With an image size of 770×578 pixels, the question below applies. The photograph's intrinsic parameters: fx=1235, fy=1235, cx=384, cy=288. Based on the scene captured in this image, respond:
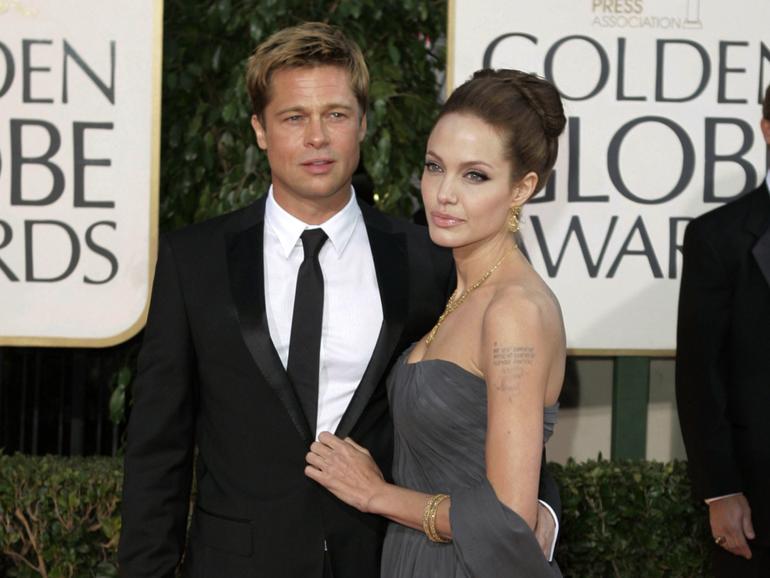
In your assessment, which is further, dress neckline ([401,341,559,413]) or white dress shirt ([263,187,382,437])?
white dress shirt ([263,187,382,437])

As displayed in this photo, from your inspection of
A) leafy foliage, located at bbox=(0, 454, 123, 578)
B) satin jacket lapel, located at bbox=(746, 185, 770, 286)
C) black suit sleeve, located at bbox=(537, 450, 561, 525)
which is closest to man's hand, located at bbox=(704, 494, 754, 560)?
satin jacket lapel, located at bbox=(746, 185, 770, 286)

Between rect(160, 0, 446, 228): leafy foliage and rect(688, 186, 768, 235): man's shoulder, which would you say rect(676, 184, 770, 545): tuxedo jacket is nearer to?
rect(688, 186, 768, 235): man's shoulder

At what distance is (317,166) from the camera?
8.54ft

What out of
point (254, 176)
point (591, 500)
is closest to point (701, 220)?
point (591, 500)

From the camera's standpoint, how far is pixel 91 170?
4.10 meters

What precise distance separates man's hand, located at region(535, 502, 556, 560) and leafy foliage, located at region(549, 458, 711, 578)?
1917mm

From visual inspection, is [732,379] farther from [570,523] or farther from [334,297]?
[334,297]

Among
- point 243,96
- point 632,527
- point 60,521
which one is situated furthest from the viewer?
point 243,96

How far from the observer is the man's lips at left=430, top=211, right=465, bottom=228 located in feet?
7.38

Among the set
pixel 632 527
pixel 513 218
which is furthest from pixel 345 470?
pixel 632 527

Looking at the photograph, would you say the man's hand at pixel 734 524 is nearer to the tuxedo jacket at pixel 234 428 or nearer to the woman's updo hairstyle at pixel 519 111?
the tuxedo jacket at pixel 234 428

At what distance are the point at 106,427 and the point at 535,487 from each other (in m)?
3.36

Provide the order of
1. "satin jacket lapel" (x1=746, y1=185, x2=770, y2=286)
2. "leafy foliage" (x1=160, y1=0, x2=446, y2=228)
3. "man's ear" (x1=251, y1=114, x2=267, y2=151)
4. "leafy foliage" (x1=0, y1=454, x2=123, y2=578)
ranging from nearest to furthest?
"man's ear" (x1=251, y1=114, x2=267, y2=151) < "satin jacket lapel" (x1=746, y1=185, x2=770, y2=286) < "leafy foliage" (x1=0, y1=454, x2=123, y2=578) < "leafy foliage" (x1=160, y1=0, x2=446, y2=228)

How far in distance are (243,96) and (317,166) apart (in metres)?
1.94
